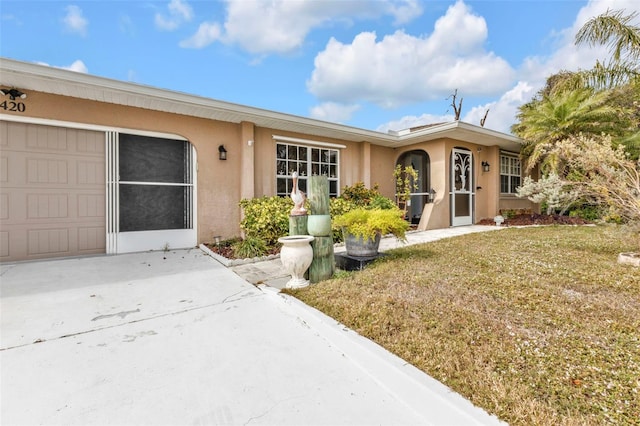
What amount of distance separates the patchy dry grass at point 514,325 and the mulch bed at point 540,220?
17.9ft

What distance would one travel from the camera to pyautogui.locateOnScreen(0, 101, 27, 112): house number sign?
4.92 m

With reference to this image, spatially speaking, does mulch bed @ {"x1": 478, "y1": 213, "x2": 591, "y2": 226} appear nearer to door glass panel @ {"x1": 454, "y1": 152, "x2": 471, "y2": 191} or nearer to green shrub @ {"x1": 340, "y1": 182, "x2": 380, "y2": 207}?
door glass panel @ {"x1": 454, "y1": 152, "x2": 471, "y2": 191}

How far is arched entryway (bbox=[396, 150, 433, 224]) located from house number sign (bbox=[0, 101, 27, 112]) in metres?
9.84

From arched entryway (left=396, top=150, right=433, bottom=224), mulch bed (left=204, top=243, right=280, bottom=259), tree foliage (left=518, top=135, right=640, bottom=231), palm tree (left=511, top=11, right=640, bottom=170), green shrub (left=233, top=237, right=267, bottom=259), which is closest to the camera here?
tree foliage (left=518, top=135, right=640, bottom=231)

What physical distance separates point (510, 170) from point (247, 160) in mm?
10362

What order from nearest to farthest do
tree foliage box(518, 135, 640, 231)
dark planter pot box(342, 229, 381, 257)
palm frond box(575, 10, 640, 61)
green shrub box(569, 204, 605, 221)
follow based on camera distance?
tree foliage box(518, 135, 640, 231), dark planter pot box(342, 229, 381, 257), palm frond box(575, 10, 640, 61), green shrub box(569, 204, 605, 221)

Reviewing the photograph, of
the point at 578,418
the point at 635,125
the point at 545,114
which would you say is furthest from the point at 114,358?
the point at 635,125

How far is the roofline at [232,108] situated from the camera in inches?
175

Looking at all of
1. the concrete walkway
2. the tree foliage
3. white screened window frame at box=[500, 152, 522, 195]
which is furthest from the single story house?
the tree foliage

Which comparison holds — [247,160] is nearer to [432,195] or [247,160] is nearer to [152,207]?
[152,207]

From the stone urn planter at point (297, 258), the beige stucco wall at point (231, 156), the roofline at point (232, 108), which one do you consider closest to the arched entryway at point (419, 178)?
the beige stucco wall at point (231, 156)

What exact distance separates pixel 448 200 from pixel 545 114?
3963mm

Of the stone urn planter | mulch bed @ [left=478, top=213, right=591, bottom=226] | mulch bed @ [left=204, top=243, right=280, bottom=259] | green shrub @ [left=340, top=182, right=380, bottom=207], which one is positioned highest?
green shrub @ [left=340, top=182, right=380, bottom=207]

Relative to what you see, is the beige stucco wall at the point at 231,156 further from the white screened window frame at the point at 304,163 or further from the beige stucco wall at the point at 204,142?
the white screened window frame at the point at 304,163
